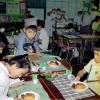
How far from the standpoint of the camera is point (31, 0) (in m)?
7.88

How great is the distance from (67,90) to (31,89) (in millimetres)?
383

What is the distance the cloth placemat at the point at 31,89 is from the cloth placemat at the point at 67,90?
0.60 ft

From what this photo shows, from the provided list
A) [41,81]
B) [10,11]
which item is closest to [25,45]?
[41,81]

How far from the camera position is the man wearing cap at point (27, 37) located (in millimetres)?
2699

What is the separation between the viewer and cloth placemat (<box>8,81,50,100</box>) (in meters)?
1.79

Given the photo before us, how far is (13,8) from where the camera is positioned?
7.54 m

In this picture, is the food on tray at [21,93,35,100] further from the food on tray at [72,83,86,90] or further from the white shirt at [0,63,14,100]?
the food on tray at [72,83,86,90]

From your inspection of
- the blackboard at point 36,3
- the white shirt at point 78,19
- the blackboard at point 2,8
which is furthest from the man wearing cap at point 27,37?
the white shirt at point 78,19

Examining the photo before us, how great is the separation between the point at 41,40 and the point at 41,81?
2.57 meters

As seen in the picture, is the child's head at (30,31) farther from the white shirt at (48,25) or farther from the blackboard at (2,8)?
the white shirt at (48,25)

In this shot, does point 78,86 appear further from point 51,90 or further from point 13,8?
point 13,8

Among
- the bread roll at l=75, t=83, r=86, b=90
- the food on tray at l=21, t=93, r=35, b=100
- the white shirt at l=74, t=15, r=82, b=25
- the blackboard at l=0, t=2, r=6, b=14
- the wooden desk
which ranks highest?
the blackboard at l=0, t=2, r=6, b=14

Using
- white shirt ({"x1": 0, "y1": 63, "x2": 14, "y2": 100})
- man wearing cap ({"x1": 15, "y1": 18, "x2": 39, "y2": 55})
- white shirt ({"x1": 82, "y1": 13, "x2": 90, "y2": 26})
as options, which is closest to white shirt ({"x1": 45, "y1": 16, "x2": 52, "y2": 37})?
white shirt ({"x1": 82, "y1": 13, "x2": 90, "y2": 26})

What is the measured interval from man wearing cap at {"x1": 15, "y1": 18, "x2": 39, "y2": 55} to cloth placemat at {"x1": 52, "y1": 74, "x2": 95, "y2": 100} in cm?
85
